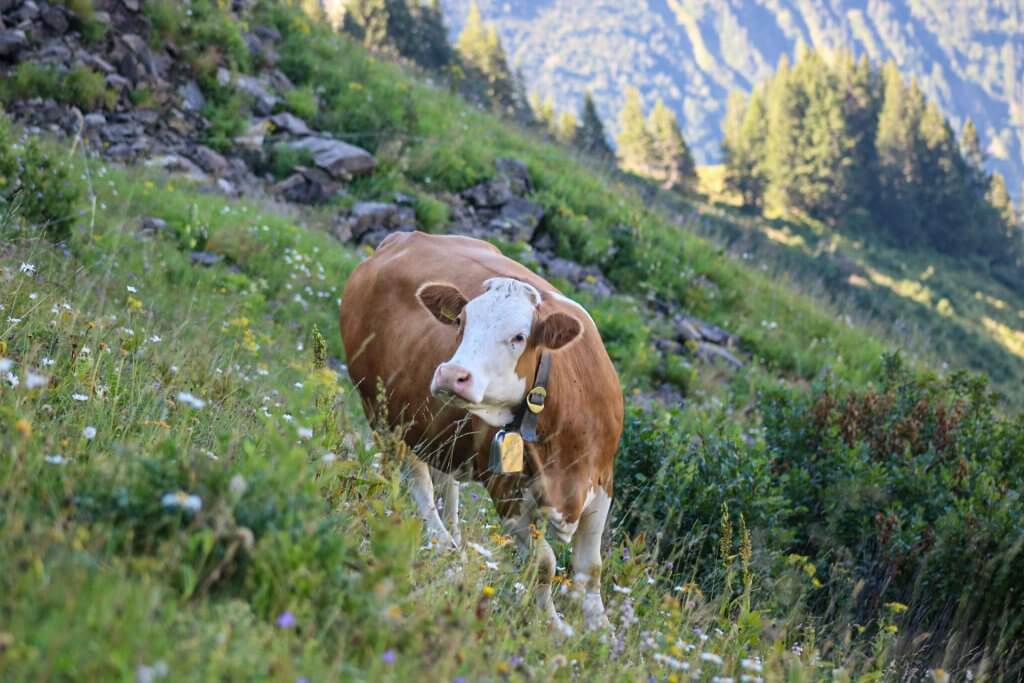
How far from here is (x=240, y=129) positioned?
12.3m

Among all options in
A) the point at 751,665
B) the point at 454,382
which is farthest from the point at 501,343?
the point at 751,665

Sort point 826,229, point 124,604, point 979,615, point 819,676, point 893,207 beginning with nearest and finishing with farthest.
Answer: point 124,604
point 819,676
point 979,615
point 826,229
point 893,207

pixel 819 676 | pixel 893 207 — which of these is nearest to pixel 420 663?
pixel 819 676

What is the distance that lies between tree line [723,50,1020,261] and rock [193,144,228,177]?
46.9 m

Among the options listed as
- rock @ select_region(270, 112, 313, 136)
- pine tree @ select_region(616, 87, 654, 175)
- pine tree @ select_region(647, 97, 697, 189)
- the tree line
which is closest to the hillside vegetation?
rock @ select_region(270, 112, 313, 136)

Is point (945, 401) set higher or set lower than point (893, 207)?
higher

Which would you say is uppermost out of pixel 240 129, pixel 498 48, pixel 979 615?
pixel 979 615

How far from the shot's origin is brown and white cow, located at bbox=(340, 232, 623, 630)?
4.26m

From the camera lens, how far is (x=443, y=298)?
4594mm

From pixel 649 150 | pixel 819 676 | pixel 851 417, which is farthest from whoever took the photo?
pixel 649 150

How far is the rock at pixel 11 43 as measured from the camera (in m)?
10.9

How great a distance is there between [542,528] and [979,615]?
9.22ft

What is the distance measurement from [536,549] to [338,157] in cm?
901

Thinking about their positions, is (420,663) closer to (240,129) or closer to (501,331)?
(501,331)
